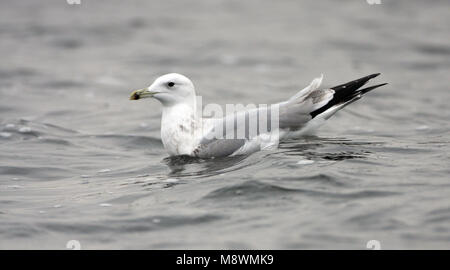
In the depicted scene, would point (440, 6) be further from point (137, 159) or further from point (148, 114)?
point (137, 159)

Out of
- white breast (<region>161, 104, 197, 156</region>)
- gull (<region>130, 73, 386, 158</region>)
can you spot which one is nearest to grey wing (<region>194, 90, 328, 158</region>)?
gull (<region>130, 73, 386, 158</region>)

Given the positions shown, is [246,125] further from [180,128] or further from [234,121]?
[180,128]

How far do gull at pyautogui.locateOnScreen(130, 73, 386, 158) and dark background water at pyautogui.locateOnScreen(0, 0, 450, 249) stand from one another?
0.59 ft

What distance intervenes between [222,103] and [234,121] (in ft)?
14.1

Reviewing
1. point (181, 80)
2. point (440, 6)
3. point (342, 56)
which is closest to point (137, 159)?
point (181, 80)

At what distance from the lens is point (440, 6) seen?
62.0ft

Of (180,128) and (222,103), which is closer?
(180,128)

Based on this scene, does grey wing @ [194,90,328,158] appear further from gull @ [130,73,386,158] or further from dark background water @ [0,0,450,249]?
dark background water @ [0,0,450,249]

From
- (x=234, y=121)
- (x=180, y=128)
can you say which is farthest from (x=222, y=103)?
(x=234, y=121)

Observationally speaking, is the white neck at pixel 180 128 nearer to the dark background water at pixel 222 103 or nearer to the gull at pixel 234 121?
the gull at pixel 234 121

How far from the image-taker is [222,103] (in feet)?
41.1

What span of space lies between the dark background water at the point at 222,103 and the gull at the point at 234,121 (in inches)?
7.1

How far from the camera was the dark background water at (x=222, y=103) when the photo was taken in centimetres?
637

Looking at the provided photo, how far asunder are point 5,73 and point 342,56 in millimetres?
7126
